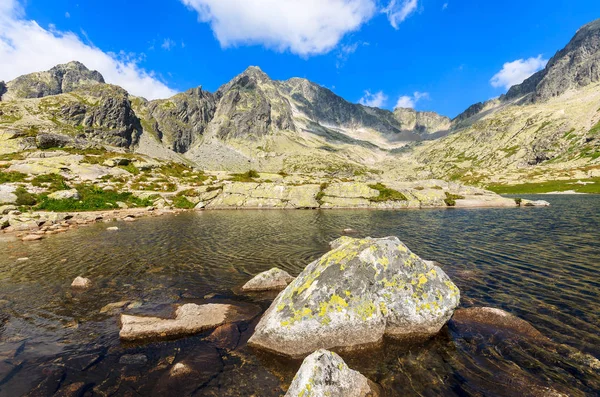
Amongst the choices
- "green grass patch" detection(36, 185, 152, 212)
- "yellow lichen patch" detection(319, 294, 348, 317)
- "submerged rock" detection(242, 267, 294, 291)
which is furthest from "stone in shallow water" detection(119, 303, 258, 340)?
"green grass patch" detection(36, 185, 152, 212)

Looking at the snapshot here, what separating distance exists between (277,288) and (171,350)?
22.9 feet

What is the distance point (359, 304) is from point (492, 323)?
19.8 ft

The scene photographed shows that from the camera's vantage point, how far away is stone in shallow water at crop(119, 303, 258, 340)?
10.8m

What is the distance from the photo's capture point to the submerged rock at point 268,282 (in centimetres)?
1588

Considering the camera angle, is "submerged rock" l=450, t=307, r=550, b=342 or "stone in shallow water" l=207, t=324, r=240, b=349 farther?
"submerged rock" l=450, t=307, r=550, b=342

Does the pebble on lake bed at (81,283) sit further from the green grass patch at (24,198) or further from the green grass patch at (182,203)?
the green grass patch at (182,203)

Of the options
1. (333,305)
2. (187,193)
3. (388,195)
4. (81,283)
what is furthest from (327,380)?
(187,193)

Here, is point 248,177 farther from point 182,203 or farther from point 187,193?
point 182,203

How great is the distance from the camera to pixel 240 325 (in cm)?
1158

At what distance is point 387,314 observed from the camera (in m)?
10.6

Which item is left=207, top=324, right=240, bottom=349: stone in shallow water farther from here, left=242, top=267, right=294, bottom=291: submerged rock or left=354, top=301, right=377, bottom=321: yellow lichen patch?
left=354, top=301, right=377, bottom=321: yellow lichen patch

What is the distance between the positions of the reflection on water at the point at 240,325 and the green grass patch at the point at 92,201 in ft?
102

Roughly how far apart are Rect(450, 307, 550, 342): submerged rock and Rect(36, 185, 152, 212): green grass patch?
6757cm

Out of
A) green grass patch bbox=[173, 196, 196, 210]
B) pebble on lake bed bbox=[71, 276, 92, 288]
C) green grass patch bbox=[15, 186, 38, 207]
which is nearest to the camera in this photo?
pebble on lake bed bbox=[71, 276, 92, 288]
